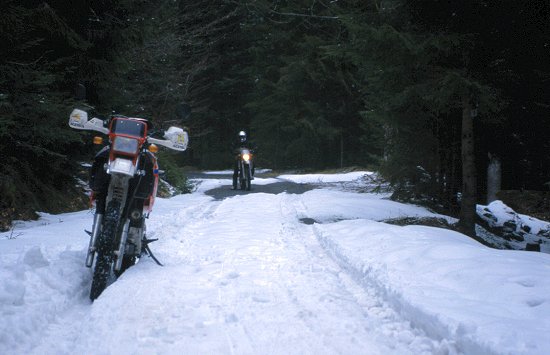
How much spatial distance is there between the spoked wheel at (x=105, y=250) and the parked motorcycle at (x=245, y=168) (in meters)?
10.6

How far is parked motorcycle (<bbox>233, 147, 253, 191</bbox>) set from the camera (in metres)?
14.6

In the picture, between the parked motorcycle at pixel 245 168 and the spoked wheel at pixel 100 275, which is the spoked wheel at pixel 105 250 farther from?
the parked motorcycle at pixel 245 168

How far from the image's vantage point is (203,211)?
378 inches

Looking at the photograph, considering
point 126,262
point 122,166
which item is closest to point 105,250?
point 122,166

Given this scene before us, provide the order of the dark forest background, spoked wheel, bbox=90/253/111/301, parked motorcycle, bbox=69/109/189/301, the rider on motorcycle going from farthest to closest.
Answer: the rider on motorcycle
the dark forest background
parked motorcycle, bbox=69/109/189/301
spoked wheel, bbox=90/253/111/301

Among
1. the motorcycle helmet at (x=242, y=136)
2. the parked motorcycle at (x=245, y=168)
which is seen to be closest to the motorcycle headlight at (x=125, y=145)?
the parked motorcycle at (x=245, y=168)

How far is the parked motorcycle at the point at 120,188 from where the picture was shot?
389 cm

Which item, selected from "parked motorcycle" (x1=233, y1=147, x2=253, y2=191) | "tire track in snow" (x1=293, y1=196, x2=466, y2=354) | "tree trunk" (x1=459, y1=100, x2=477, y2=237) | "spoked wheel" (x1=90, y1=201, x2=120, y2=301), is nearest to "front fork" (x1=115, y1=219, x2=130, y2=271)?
"spoked wheel" (x1=90, y1=201, x2=120, y2=301)

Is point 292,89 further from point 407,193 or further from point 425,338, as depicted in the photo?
point 425,338

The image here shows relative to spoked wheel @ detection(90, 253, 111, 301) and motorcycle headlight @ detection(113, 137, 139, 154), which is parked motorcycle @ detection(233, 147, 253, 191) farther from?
spoked wheel @ detection(90, 253, 111, 301)

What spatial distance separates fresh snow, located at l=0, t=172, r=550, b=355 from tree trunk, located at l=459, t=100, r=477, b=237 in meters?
2.97

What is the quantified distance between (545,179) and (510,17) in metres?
7.90

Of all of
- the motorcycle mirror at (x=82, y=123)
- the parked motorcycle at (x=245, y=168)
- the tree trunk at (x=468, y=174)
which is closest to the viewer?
the motorcycle mirror at (x=82, y=123)

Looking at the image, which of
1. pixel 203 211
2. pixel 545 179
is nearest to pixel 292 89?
pixel 545 179
